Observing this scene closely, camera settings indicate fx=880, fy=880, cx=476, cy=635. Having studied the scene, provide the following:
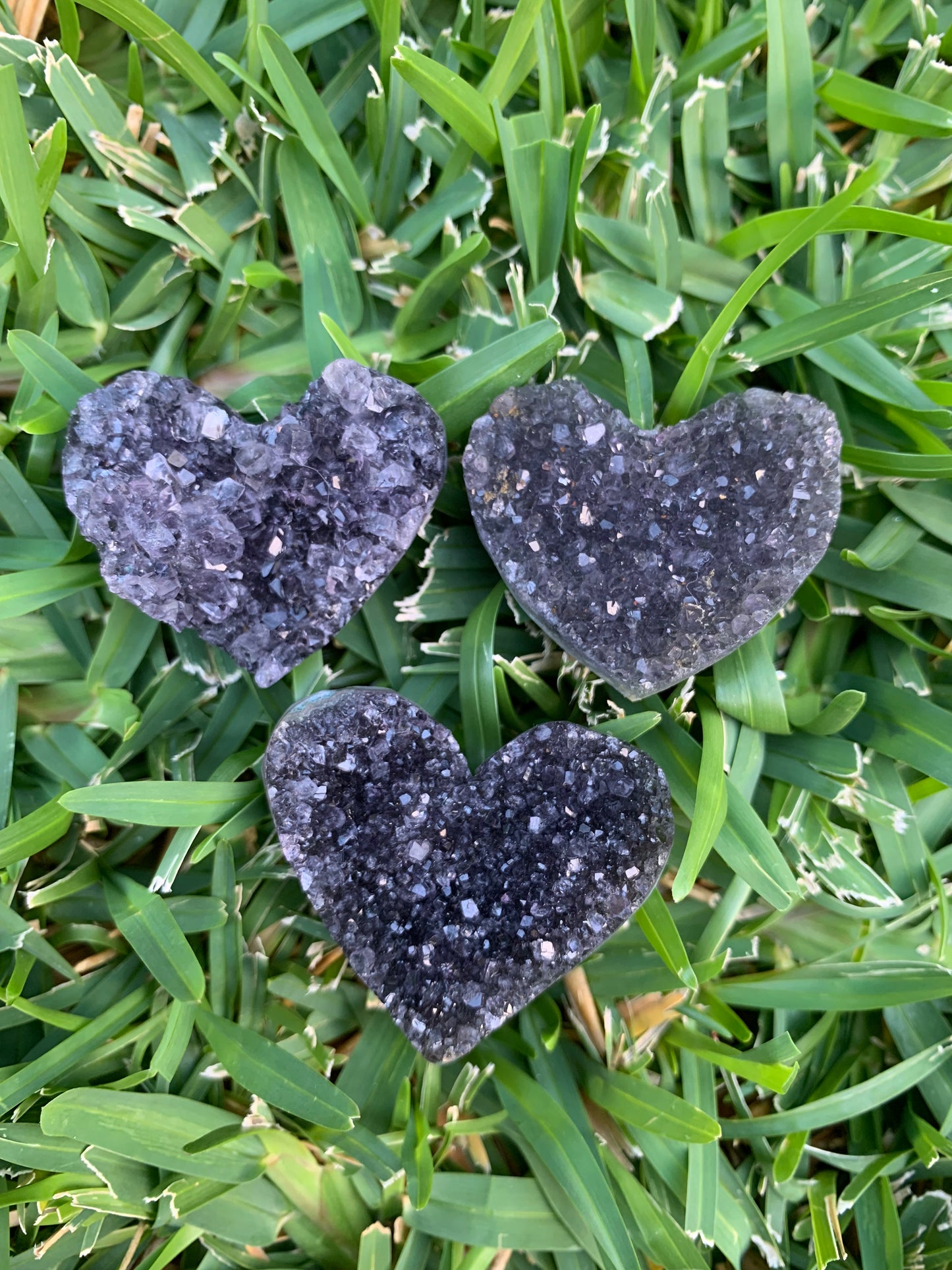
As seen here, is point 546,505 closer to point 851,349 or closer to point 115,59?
point 851,349

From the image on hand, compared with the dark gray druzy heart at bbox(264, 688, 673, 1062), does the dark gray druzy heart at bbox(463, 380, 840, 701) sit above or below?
above

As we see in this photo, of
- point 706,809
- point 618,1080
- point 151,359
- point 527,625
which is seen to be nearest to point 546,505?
point 527,625

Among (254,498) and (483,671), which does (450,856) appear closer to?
(483,671)

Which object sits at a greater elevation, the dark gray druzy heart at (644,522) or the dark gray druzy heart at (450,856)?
the dark gray druzy heart at (644,522)

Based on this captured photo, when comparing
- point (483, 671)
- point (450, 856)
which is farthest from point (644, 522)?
point (450, 856)
